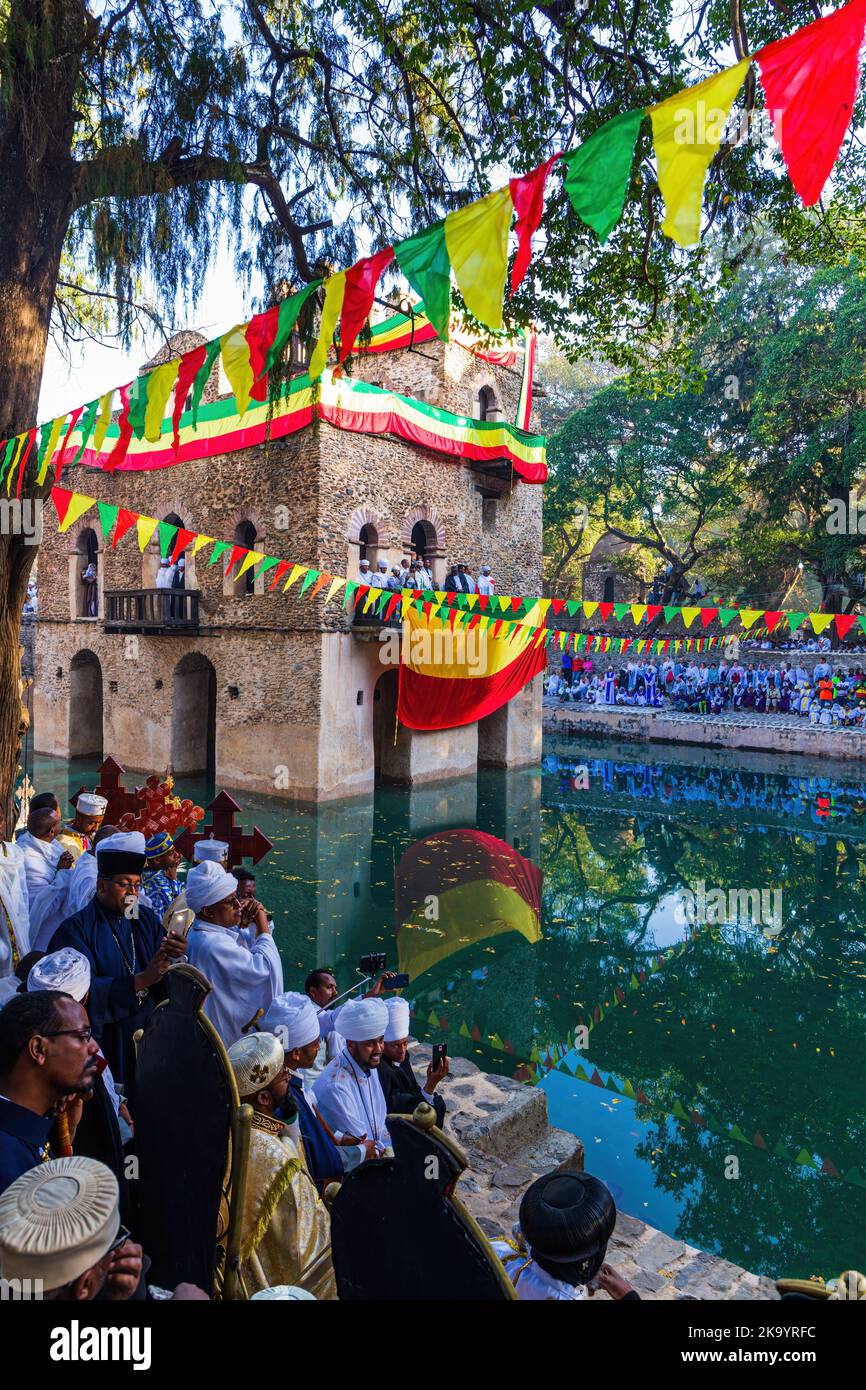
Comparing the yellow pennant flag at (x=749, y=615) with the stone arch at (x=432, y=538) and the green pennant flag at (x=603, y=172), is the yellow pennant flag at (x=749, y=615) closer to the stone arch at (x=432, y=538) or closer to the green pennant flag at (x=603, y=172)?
the stone arch at (x=432, y=538)

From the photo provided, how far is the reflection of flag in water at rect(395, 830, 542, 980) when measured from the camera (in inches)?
346

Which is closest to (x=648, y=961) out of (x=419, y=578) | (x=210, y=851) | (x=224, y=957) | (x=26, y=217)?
(x=210, y=851)

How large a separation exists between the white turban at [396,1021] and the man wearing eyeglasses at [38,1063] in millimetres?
1743

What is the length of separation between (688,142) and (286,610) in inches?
482

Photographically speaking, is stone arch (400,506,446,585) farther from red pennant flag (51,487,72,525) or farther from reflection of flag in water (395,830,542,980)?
red pennant flag (51,487,72,525)

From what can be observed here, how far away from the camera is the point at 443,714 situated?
16.5 meters

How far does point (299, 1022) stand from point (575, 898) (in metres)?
7.63

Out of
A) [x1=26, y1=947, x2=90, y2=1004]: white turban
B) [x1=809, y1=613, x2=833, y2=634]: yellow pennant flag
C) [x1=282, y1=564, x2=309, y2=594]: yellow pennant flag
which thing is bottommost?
[x1=26, y1=947, x2=90, y2=1004]: white turban

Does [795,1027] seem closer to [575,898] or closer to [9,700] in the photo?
[575,898]

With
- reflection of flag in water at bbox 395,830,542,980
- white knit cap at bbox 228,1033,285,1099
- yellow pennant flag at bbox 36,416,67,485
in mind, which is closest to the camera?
white knit cap at bbox 228,1033,285,1099

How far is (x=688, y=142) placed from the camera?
323 cm

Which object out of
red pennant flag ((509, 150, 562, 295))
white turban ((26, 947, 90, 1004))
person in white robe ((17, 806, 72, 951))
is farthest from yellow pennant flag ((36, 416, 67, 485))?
white turban ((26, 947, 90, 1004))

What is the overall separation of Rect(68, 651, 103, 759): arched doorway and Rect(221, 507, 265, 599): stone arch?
16.2ft
